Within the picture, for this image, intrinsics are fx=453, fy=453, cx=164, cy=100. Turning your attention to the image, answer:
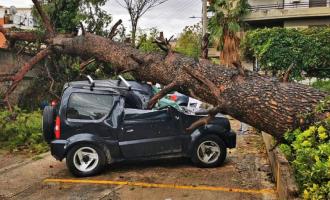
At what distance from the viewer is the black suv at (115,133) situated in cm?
769

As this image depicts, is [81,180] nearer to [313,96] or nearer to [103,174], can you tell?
[103,174]

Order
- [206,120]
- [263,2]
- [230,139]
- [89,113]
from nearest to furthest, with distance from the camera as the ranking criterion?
1. [206,120]
2. [89,113]
3. [230,139]
4. [263,2]

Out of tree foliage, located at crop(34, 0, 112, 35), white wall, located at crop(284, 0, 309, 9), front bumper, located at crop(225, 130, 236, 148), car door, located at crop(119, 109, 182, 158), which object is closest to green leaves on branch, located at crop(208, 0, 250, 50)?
tree foliage, located at crop(34, 0, 112, 35)

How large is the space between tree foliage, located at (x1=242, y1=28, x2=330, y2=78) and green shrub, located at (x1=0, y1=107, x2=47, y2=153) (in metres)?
14.8

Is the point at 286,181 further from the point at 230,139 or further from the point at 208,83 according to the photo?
the point at 230,139

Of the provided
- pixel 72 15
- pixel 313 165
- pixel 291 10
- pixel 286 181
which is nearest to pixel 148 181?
pixel 286 181

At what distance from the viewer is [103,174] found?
7.89 metres

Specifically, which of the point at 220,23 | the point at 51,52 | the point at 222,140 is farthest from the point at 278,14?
the point at 222,140

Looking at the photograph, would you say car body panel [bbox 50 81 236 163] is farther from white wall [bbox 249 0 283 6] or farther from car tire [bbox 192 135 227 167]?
white wall [bbox 249 0 283 6]

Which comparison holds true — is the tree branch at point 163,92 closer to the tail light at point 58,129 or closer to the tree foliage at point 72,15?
the tail light at point 58,129

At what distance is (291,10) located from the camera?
42688 millimetres

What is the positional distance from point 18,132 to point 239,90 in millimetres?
6271

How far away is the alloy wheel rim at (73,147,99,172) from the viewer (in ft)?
25.1

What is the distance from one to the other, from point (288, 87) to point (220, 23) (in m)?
23.7
